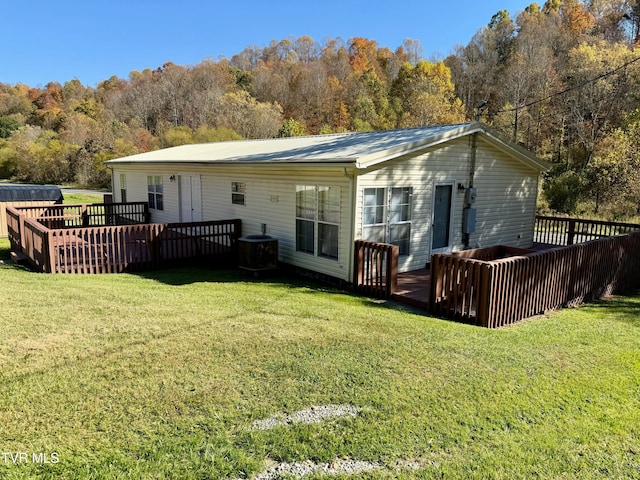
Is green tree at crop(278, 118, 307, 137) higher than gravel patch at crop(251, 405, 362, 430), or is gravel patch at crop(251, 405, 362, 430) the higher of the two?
green tree at crop(278, 118, 307, 137)

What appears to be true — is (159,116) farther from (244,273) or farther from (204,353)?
(204,353)

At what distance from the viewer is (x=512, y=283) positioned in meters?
6.75

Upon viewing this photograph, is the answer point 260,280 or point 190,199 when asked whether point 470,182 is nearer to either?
point 260,280

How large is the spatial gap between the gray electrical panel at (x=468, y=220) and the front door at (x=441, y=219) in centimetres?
42

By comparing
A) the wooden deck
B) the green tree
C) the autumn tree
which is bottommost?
the wooden deck

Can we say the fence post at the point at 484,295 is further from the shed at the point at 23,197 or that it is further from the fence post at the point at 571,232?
the shed at the point at 23,197

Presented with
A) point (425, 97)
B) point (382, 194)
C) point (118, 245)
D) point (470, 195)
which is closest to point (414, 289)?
point (382, 194)

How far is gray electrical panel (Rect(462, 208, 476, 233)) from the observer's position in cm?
1045

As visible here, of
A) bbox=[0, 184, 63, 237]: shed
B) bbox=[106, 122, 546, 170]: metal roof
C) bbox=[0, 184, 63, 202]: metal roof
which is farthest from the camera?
bbox=[0, 184, 63, 202]: metal roof

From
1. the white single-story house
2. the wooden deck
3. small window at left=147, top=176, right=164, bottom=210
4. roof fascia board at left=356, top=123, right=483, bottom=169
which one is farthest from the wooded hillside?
small window at left=147, top=176, right=164, bottom=210

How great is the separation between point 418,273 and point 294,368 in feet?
18.0

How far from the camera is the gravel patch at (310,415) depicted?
365 centimetres

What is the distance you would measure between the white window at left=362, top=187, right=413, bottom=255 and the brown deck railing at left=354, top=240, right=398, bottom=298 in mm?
505

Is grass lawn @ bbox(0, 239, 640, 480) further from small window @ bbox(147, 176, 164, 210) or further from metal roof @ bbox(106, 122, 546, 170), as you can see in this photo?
small window @ bbox(147, 176, 164, 210)
